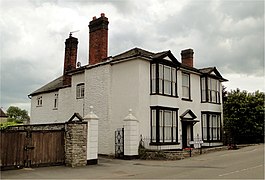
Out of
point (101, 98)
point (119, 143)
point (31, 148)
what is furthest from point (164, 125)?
point (31, 148)

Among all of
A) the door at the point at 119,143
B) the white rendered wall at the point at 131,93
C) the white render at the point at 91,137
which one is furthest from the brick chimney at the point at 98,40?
the white render at the point at 91,137

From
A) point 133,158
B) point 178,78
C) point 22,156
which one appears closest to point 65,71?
point 178,78

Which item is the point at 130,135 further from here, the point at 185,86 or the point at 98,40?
the point at 98,40

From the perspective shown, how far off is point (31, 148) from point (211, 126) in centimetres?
1800

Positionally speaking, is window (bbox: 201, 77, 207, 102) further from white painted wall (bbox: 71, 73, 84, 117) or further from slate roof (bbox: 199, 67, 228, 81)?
white painted wall (bbox: 71, 73, 84, 117)

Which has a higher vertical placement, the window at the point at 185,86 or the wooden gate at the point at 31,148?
the window at the point at 185,86

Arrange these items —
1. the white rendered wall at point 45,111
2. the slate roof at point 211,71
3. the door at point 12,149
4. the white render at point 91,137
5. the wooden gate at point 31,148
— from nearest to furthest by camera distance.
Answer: the door at point 12,149 → the wooden gate at point 31,148 → the white render at point 91,137 → the slate roof at point 211,71 → the white rendered wall at point 45,111

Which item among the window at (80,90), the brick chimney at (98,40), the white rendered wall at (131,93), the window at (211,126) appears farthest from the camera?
the window at (211,126)

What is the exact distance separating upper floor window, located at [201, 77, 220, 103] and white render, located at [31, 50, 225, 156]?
96 cm

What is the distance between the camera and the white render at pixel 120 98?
21.9 m

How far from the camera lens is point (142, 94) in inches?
864

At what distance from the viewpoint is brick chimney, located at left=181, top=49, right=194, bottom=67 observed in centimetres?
3114

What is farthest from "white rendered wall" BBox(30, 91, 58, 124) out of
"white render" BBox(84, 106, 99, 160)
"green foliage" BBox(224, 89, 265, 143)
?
"green foliage" BBox(224, 89, 265, 143)

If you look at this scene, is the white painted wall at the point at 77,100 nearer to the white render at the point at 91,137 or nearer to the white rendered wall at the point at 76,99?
the white rendered wall at the point at 76,99
